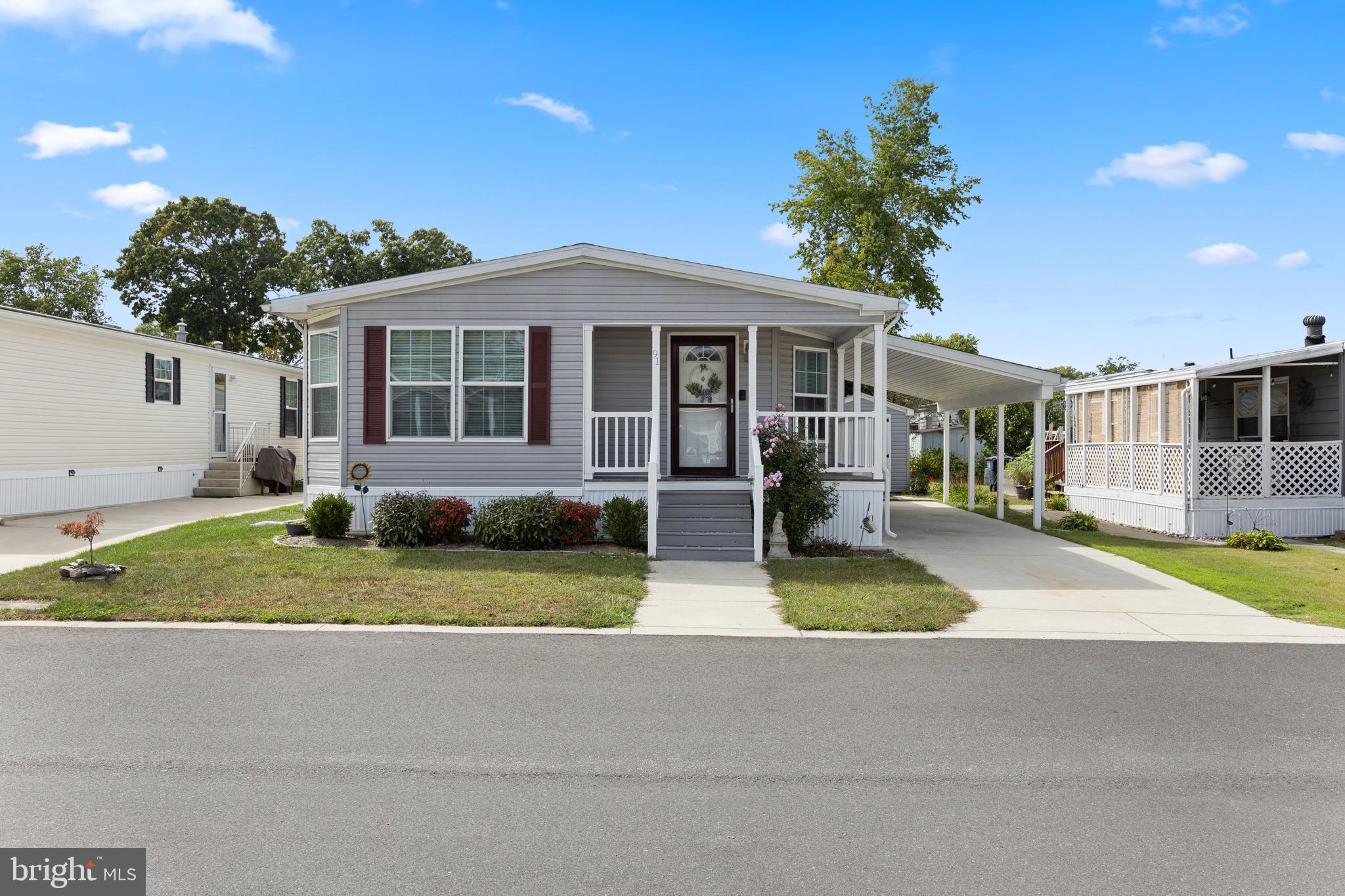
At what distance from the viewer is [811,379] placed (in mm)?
13477

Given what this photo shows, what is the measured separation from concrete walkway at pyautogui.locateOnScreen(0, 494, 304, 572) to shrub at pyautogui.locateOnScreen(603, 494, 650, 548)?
21.1 feet

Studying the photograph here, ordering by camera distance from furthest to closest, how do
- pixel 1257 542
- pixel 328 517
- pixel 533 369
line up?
pixel 1257 542 → pixel 533 369 → pixel 328 517

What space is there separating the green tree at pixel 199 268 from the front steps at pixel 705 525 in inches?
1141

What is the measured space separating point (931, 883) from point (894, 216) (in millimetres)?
29931

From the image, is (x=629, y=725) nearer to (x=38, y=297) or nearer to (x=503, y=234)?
(x=503, y=234)

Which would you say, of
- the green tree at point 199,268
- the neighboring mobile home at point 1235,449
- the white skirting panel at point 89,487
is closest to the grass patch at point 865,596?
the neighboring mobile home at point 1235,449

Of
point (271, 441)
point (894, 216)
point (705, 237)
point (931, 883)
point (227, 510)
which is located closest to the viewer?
point (931, 883)

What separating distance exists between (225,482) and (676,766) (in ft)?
59.8

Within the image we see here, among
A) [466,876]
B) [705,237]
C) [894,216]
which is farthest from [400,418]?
[894,216]


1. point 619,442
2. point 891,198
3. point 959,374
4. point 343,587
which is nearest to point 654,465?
point 619,442

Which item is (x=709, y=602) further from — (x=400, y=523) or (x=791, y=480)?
(x=400, y=523)

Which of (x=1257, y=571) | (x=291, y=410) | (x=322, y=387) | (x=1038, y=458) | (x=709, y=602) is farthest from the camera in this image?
(x=291, y=410)

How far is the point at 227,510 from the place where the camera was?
15.7 metres

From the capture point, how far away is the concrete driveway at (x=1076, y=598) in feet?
22.4
